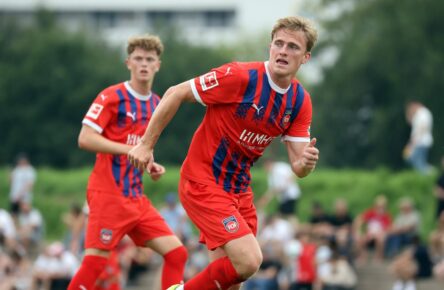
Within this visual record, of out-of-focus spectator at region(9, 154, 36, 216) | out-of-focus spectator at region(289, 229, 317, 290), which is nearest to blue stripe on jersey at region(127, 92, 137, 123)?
out-of-focus spectator at region(289, 229, 317, 290)

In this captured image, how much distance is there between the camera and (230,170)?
9734 mm

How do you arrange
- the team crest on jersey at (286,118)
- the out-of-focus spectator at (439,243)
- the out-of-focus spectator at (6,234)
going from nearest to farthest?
1. the team crest on jersey at (286,118)
2. the out-of-focus spectator at (439,243)
3. the out-of-focus spectator at (6,234)

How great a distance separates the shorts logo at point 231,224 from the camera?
9.48 m

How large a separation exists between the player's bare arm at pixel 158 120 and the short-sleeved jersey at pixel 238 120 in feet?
0.39

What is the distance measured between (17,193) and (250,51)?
5092 centimetres

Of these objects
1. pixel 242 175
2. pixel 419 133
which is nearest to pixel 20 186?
pixel 419 133

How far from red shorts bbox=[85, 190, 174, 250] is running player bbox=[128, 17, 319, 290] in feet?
4.18

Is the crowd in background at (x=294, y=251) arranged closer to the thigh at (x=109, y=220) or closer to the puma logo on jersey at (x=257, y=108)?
the thigh at (x=109, y=220)

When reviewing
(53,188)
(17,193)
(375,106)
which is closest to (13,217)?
(17,193)

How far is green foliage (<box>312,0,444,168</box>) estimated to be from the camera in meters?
48.8

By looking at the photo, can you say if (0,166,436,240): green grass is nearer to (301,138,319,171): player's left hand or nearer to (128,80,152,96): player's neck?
Answer: (128,80,152,96): player's neck

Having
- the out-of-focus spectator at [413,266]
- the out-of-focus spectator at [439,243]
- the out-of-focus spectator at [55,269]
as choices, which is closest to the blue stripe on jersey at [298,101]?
the out-of-focus spectator at [413,266]

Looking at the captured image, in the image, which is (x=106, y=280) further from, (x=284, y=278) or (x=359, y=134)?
(x=359, y=134)

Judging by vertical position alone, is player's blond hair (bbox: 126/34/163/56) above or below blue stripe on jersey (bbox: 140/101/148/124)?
above
